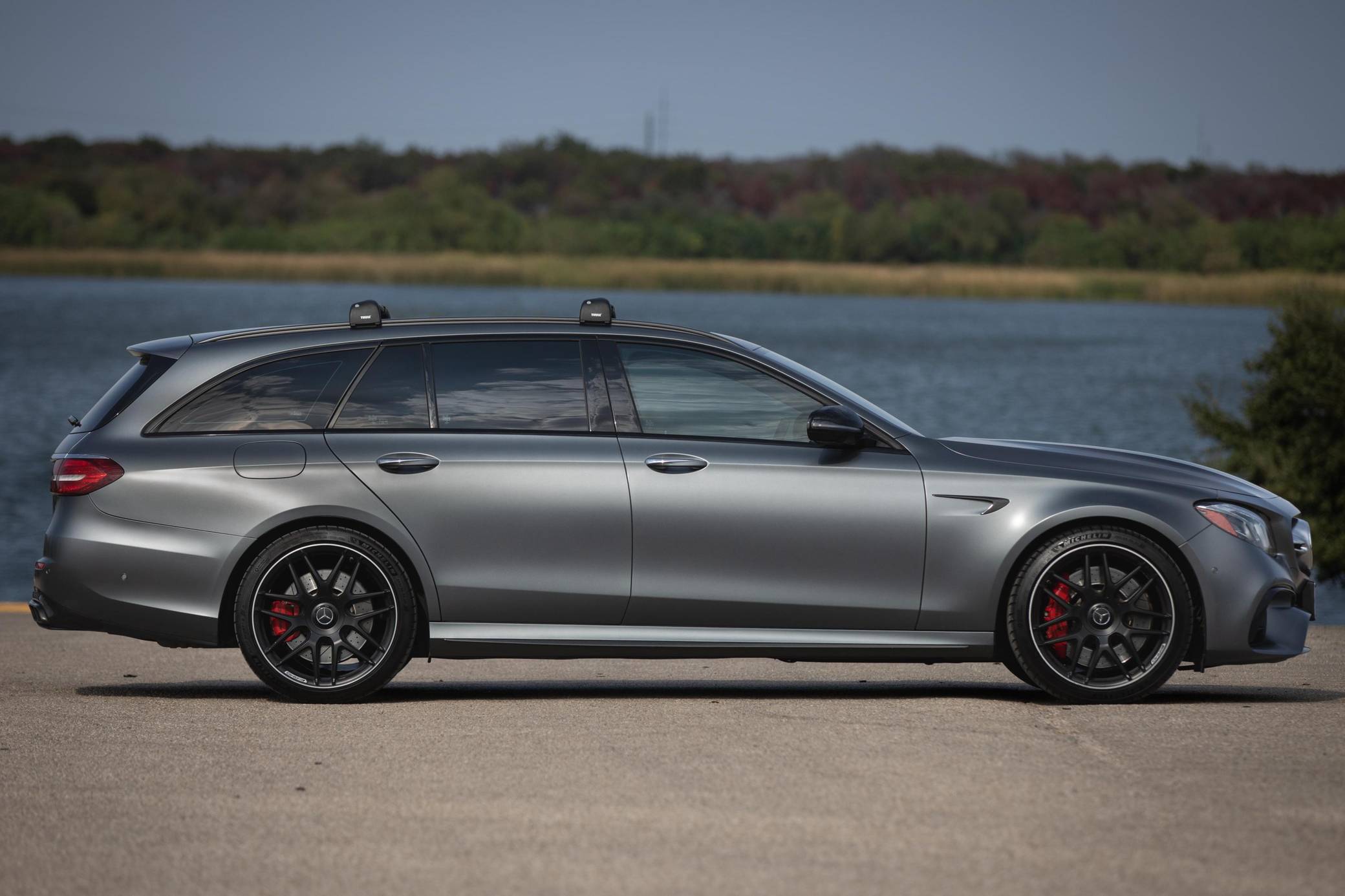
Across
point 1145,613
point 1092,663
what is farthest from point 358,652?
point 1145,613

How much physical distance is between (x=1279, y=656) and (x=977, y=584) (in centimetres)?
137

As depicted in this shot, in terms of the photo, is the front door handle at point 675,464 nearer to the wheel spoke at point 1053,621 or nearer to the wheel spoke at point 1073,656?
the wheel spoke at point 1053,621

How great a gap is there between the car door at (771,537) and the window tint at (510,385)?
336mm

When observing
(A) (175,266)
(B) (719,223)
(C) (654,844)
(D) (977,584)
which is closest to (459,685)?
(D) (977,584)

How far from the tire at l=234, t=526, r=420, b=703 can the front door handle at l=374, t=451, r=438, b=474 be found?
319mm

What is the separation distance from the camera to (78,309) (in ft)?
325

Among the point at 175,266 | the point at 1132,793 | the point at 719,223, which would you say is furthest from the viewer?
the point at 719,223

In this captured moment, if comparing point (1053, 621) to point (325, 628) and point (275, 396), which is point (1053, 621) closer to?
point (325, 628)

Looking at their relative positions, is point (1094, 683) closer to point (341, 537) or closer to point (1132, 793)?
point (1132, 793)

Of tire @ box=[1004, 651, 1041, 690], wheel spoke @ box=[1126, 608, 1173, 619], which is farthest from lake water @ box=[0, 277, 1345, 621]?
wheel spoke @ box=[1126, 608, 1173, 619]

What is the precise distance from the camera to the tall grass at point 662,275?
297ft

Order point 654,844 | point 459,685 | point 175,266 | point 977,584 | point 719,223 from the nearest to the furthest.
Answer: point 654,844 < point 977,584 < point 459,685 < point 175,266 < point 719,223

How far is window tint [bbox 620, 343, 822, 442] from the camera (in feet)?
25.7

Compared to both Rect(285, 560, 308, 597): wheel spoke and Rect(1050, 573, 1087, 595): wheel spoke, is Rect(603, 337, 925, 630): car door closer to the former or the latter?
Rect(1050, 573, 1087, 595): wheel spoke
